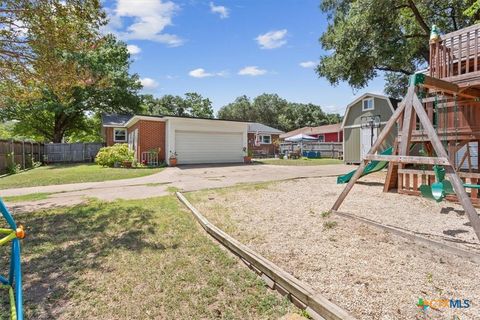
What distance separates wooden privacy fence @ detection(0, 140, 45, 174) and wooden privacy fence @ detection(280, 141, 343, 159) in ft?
66.5

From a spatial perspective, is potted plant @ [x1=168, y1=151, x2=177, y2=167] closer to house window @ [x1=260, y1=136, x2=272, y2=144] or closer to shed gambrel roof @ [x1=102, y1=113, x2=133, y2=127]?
shed gambrel roof @ [x1=102, y1=113, x2=133, y2=127]

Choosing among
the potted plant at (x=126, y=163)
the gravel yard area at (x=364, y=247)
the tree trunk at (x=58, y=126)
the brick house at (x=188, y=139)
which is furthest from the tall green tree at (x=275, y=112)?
the gravel yard area at (x=364, y=247)

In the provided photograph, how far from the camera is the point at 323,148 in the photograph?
2473 centimetres

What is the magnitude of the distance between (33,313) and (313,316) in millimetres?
2341

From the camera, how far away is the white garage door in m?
15.8

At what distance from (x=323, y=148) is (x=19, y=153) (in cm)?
2290

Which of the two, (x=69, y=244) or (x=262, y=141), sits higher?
(x=262, y=141)

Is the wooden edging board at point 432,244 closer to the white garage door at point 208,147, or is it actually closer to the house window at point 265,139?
the white garage door at point 208,147

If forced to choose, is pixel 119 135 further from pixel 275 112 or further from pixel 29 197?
pixel 275 112

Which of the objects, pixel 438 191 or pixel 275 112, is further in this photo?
pixel 275 112

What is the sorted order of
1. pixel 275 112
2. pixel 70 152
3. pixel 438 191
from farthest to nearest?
pixel 275 112, pixel 70 152, pixel 438 191

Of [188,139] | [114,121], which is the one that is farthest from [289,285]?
[114,121]

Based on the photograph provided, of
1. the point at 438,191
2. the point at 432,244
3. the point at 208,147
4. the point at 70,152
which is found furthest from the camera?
the point at 70,152

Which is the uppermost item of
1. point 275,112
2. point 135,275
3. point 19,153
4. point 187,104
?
point 187,104
